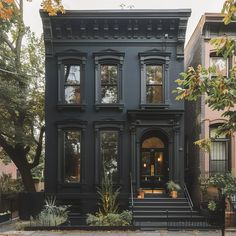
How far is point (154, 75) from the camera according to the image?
2220cm

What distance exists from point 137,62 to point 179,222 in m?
8.26

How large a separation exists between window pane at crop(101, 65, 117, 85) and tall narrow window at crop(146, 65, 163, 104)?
168cm

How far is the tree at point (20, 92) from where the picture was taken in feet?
74.1

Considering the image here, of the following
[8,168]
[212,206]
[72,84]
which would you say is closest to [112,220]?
[212,206]

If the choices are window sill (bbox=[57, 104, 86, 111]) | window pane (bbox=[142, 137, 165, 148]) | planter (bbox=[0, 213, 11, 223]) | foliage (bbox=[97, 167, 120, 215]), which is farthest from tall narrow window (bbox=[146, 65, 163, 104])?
planter (bbox=[0, 213, 11, 223])

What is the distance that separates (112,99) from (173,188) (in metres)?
5.40

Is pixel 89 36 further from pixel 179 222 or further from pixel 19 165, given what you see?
pixel 179 222

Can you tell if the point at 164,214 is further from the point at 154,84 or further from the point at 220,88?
the point at 220,88

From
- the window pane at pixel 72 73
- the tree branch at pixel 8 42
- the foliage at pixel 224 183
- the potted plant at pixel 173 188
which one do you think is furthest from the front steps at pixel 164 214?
the tree branch at pixel 8 42

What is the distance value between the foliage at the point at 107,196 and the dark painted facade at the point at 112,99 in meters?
0.43

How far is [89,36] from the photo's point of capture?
2248cm

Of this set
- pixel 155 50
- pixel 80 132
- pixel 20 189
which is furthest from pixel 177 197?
pixel 20 189

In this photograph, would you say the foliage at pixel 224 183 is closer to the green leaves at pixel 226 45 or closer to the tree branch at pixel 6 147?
the green leaves at pixel 226 45

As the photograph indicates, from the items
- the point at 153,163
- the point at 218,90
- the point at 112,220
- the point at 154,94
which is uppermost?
the point at 154,94
